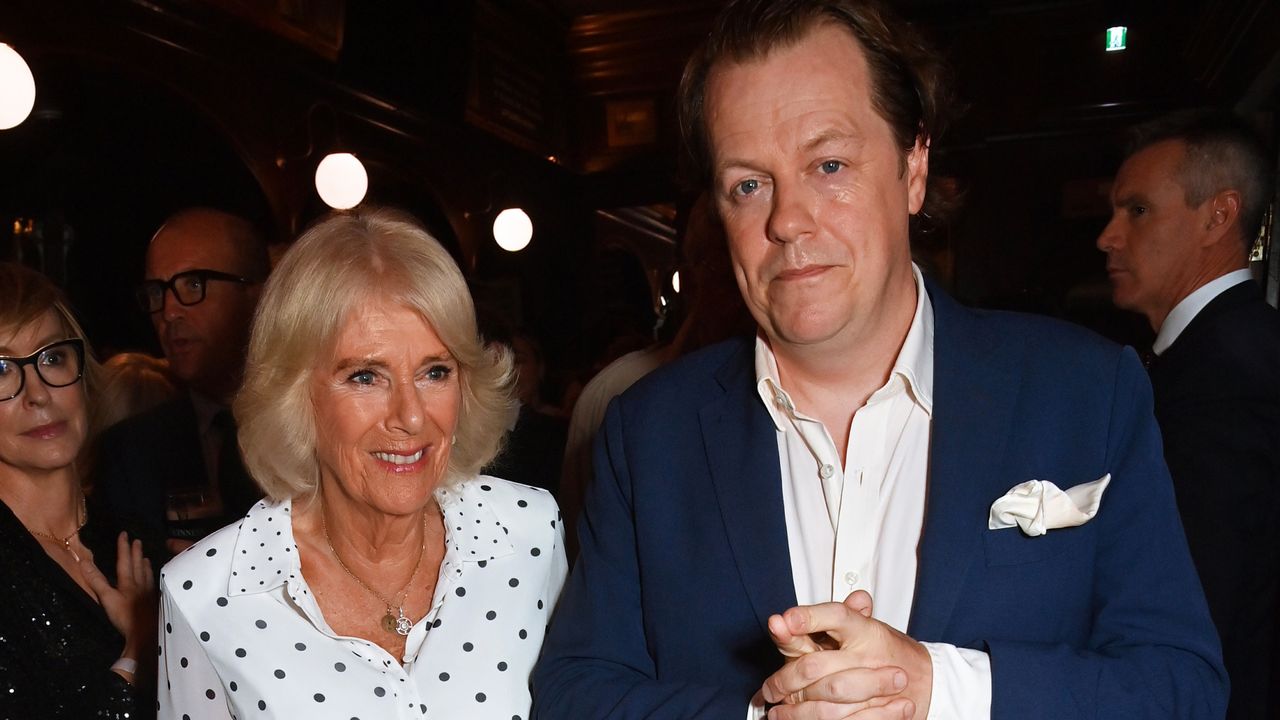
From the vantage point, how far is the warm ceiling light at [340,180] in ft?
18.0

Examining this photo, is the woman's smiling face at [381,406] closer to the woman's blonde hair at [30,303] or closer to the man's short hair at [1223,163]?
the woman's blonde hair at [30,303]

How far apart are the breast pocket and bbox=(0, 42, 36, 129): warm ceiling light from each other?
3.85m

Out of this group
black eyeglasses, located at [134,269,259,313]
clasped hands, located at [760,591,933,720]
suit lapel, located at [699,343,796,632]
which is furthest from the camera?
black eyeglasses, located at [134,269,259,313]

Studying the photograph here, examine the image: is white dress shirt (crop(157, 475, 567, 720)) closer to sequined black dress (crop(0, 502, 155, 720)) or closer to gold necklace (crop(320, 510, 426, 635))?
gold necklace (crop(320, 510, 426, 635))

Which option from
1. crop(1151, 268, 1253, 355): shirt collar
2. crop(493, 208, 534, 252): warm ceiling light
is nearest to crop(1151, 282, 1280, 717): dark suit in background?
crop(1151, 268, 1253, 355): shirt collar

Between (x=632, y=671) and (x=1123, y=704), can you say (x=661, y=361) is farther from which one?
(x=1123, y=704)

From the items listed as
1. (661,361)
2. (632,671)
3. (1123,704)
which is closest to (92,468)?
(661,361)

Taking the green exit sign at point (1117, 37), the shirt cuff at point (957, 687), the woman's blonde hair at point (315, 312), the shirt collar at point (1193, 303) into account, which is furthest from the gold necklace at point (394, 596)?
the green exit sign at point (1117, 37)

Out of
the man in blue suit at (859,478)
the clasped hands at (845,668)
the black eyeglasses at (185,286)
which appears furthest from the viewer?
the black eyeglasses at (185,286)

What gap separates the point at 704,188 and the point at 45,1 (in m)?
3.68

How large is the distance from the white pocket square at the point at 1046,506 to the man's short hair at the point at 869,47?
0.53 m

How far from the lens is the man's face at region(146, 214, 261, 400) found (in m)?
2.61

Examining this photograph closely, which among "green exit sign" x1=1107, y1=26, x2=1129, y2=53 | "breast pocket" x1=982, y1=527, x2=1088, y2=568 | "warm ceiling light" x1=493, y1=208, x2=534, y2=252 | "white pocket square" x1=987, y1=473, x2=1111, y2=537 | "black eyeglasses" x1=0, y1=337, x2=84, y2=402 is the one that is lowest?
"breast pocket" x1=982, y1=527, x2=1088, y2=568

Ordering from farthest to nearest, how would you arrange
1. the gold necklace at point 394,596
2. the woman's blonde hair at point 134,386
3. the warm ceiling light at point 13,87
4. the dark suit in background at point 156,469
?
1. the warm ceiling light at point 13,87
2. the woman's blonde hair at point 134,386
3. the dark suit in background at point 156,469
4. the gold necklace at point 394,596
